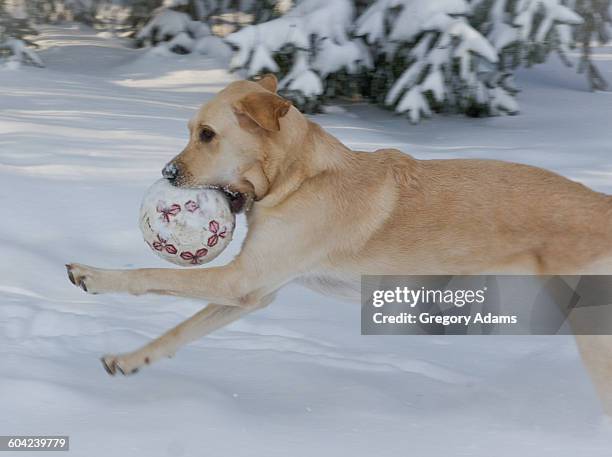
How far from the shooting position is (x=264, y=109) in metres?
4.09

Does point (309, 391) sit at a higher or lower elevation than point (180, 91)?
higher

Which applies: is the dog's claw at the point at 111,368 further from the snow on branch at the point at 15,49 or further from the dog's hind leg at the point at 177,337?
the snow on branch at the point at 15,49

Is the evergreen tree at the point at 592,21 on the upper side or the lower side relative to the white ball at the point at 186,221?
lower

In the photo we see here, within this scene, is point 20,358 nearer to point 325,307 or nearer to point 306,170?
point 306,170

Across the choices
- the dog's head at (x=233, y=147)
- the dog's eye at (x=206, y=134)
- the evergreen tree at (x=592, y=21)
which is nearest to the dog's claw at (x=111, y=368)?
the dog's head at (x=233, y=147)

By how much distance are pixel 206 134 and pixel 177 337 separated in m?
0.97

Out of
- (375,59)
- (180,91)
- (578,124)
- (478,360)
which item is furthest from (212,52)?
(478,360)

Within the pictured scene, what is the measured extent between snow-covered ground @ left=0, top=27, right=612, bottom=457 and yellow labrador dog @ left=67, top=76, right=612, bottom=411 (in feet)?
1.16

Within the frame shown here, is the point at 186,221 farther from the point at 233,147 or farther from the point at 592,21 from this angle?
the point at 592,21

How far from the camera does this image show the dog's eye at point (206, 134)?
416 cm

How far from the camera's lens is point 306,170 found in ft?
14.0

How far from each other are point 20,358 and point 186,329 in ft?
2.57

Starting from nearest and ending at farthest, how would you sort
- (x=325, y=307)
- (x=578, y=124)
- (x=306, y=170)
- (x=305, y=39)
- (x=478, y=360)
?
(x=306, y=170), (x=478, y=360), (x=325, y=307), (x=305, y=39), (x=578, y=124)

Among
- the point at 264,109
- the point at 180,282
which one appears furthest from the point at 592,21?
the point at 180,282
